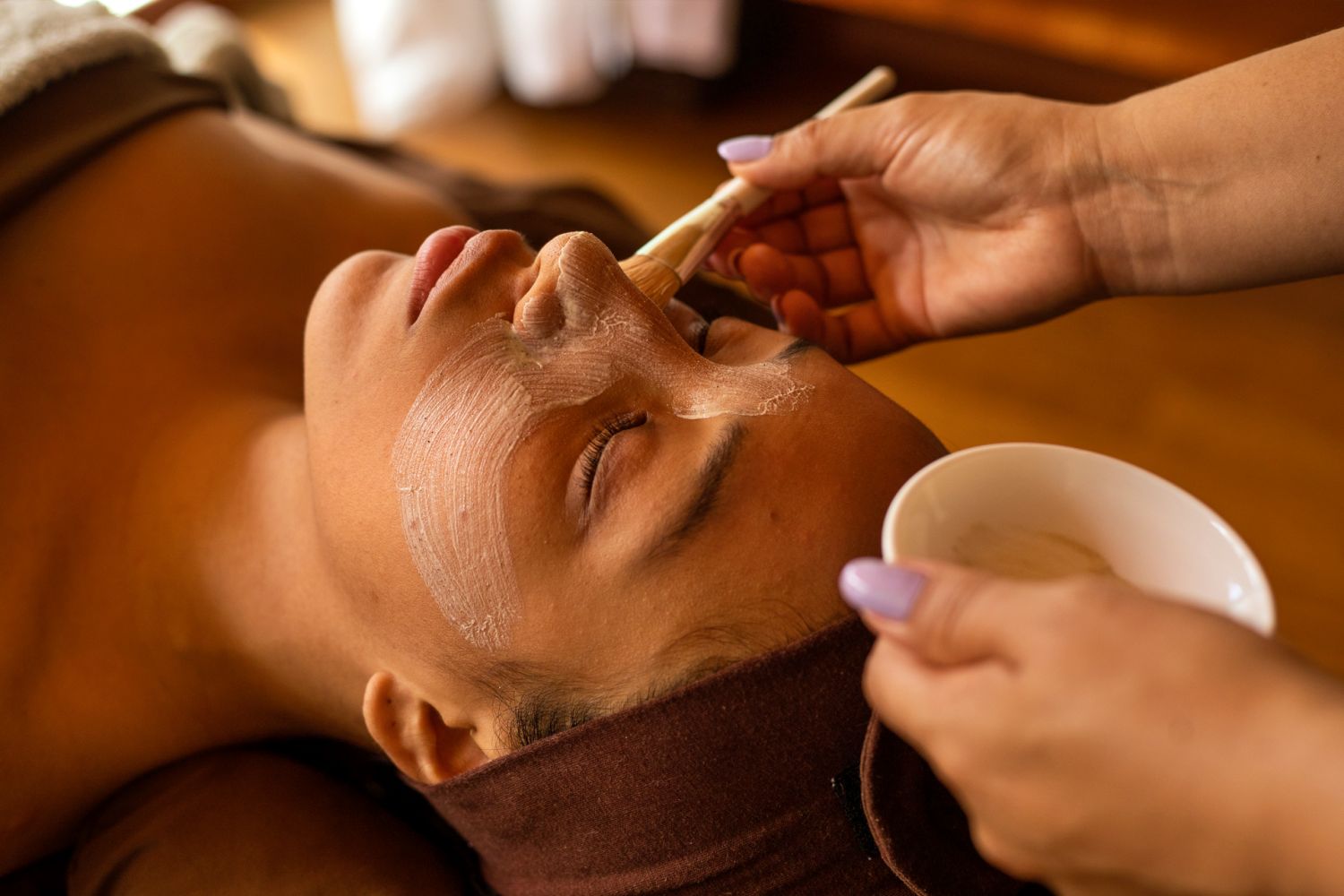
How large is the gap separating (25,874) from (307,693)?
0.40 m

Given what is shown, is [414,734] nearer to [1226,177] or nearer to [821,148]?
[821,148]

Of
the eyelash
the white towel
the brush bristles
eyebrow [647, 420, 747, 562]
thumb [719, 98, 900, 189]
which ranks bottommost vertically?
eyebrow [647, 420, 747, 562]

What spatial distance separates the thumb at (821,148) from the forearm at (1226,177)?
234 mm

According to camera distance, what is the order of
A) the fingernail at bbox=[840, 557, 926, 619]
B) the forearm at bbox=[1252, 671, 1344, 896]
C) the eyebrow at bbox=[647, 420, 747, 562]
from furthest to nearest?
the eyebrow at bbox=[647, 420, 747, 562] < the fingernail at bbox=[840, 557, 926, 619] < the forearm at bbox=[1252, 671, 1344, 896]

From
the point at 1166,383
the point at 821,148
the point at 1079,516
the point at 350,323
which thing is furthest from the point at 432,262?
the point at 1166,383

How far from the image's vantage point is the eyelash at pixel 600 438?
81 centimetres

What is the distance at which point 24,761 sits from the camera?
39.7 inches

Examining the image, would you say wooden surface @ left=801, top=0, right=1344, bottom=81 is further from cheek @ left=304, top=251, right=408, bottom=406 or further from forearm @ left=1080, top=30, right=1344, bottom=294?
cheek @ left=304, top=251, right=408, bottom=406

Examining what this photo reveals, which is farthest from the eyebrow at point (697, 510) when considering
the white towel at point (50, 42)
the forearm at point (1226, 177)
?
the white towel at point (50, 42)

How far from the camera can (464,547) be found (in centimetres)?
82

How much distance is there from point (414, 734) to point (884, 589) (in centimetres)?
53

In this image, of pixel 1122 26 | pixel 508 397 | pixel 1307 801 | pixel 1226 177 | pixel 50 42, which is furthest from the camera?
pixel 1122 26

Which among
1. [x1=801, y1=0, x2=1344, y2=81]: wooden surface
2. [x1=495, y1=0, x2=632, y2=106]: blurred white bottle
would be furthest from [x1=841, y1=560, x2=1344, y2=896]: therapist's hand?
[x1=495, y1=0, x2=632, y2=106]: blurred white bottle

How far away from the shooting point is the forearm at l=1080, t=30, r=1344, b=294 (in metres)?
1.00
